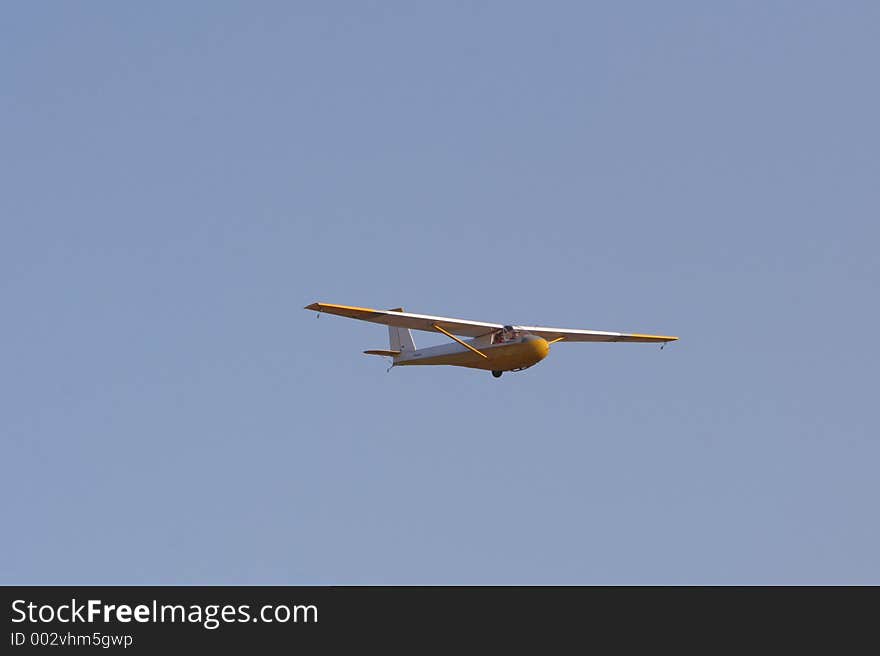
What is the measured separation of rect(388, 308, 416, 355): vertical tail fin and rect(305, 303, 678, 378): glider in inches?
20.4

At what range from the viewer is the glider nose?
276 ft

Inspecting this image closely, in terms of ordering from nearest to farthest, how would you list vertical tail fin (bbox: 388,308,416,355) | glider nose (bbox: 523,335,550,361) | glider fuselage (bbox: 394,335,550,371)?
glider nose (bbox: 523,335,550,361), glider fuselage (bbox: 394,335,550,371), vertical tail fin (bbox: 388,308,416,355)

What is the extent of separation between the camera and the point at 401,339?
9262 centimetres

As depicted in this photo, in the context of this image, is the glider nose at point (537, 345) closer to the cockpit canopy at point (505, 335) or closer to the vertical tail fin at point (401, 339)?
the cockpit canopy at point (505, 335)

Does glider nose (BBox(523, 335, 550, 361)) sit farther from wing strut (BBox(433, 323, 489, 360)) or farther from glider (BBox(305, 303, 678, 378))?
wing strut (BBox(433, 323, 489, 360))

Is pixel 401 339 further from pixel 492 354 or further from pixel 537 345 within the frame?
pixel 537 345

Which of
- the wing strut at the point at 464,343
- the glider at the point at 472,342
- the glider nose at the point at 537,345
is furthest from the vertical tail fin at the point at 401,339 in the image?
the glider nose at the point at 537,345

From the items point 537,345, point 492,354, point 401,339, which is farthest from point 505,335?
point 401,339

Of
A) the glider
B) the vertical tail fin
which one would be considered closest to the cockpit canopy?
the glider

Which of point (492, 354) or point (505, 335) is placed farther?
point (492, 354)

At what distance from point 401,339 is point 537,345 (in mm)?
10746
